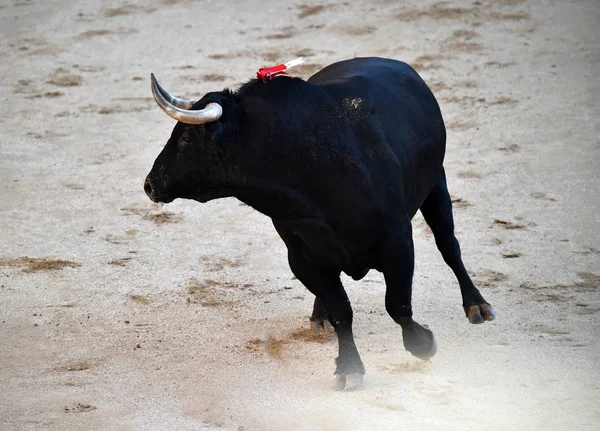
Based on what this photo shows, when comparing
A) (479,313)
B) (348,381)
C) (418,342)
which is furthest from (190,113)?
(479,313)

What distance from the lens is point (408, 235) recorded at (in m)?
5.42

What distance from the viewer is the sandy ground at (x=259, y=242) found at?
18.0 feet

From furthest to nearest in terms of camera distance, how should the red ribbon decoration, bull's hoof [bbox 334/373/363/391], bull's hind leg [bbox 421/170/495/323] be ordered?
bull's hind leg [bbox 421/170/495/323]
bull's hoof [bbox 334/373/363/391]
the red ribbon decoration

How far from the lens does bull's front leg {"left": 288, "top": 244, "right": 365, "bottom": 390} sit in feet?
18.2

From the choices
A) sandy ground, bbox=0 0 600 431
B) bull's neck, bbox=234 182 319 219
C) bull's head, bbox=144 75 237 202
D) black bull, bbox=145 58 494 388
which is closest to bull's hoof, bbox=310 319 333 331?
sandy ground, bbox=0 0 600 431

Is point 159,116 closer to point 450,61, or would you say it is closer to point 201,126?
point 450,61

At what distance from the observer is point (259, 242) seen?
25.2 ft

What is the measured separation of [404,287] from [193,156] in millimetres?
1196

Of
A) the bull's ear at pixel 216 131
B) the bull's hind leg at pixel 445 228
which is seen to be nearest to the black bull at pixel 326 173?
the bull's ear at pixel 216 131

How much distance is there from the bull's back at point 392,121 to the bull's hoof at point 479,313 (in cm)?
71

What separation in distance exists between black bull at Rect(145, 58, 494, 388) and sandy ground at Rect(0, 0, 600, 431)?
20.3 inches

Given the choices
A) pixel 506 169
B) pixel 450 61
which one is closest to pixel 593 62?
pixel 450 61

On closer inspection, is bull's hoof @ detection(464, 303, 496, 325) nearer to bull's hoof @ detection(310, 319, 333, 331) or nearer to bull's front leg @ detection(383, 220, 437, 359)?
bull's front leg @ detection(383, 220, 437, 359)

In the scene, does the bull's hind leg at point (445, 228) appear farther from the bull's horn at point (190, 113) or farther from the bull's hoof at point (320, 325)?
the bull's horn at point (190, 113)
